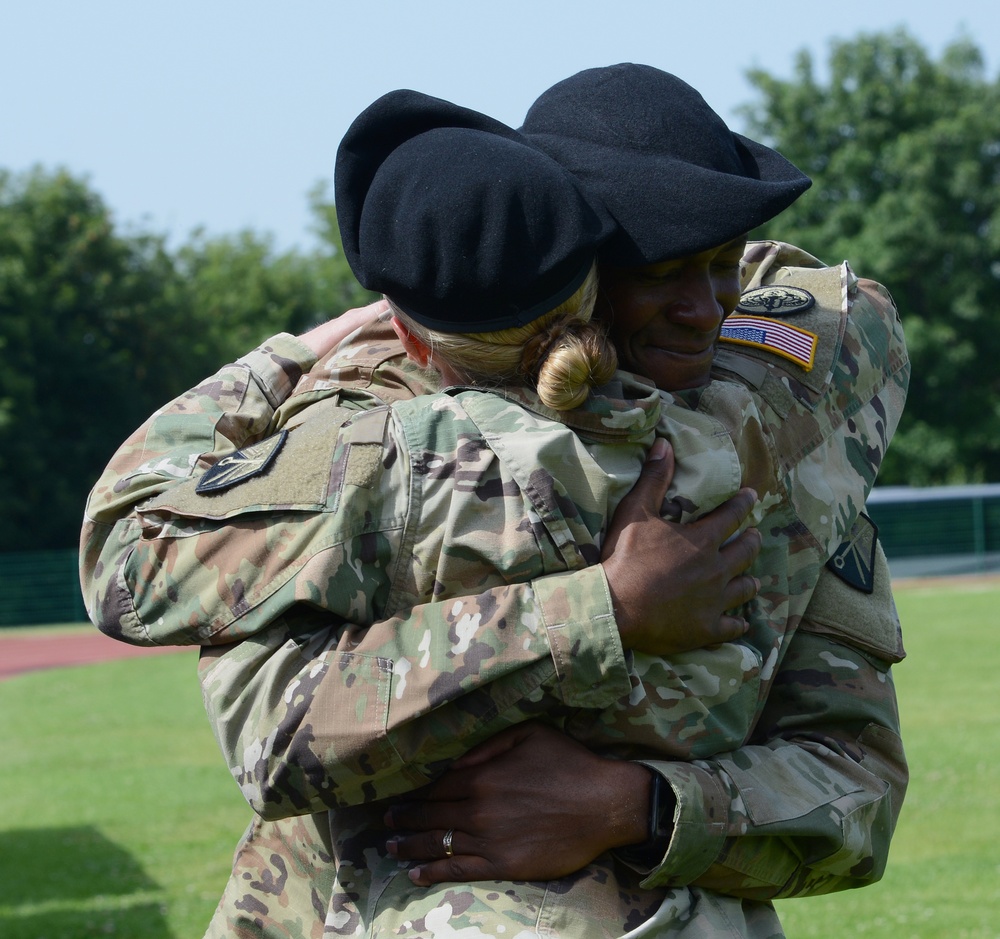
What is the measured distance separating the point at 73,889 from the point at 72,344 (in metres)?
34.1

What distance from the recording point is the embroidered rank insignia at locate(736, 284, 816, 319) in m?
2.53

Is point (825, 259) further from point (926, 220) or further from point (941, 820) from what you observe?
point (941, 820)

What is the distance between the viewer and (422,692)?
1.90 metres

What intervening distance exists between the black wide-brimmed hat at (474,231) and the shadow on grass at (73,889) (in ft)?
24.4

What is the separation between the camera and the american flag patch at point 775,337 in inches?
94.7

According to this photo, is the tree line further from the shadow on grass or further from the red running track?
the shadow on grass

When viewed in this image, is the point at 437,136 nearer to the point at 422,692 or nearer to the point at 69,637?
the point at 422,692

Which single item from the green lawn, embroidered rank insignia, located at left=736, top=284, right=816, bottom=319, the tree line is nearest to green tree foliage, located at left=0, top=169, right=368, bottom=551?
the tree line

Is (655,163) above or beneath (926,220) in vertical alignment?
above

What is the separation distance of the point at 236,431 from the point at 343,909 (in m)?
0.83

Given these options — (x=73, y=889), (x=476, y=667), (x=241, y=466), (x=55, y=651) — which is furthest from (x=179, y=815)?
(x=55, y=651)

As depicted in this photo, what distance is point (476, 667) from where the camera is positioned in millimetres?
1902

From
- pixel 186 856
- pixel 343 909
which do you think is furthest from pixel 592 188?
pixel 186 856

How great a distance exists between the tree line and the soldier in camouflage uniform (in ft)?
126
